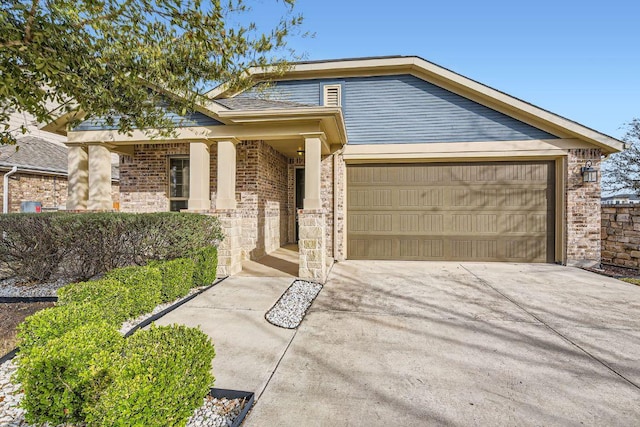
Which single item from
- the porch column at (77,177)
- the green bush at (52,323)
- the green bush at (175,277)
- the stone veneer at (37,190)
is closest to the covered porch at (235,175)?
the porch column at (77,177)

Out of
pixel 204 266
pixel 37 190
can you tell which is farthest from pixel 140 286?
pixel 37 190

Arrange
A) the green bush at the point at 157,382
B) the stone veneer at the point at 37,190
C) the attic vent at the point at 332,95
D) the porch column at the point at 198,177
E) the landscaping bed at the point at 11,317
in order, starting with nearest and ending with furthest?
the green bush at the point at 157,382, the landscaping bed at the point at 11,317, the porch column at the point at 198,177, the attic vent at the point at 332,95, the stone veneer at the point at 37,190

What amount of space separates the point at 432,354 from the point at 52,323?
343 cm

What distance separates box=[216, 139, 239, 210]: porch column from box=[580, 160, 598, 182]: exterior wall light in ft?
27.1

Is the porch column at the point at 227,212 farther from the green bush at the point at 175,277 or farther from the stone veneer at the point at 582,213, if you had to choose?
the stone veneer at the point at 582,213

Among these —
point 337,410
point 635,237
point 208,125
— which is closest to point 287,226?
point 208,125

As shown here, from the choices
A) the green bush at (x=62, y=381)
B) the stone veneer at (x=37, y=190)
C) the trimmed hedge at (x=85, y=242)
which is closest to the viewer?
the green bush at (x=62, y=381)

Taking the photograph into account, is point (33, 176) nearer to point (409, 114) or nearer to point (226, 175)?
point (226, 175)

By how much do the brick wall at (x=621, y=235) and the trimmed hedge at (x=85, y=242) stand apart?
32.8 feet

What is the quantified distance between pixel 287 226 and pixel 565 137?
8178mm

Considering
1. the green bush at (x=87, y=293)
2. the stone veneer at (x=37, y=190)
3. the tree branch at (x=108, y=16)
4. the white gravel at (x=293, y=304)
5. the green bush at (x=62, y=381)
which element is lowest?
the white gravel at (x=293, y=304)

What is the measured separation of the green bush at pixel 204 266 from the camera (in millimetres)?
5156

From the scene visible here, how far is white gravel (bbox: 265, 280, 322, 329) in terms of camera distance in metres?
3.80

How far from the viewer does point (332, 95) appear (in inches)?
327
